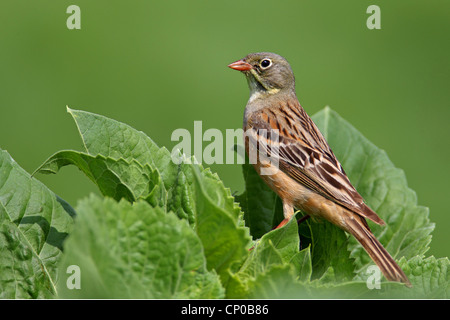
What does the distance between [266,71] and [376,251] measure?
3183mm

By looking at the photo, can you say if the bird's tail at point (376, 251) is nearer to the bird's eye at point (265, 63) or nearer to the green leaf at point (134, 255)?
the green leaf at point (134, 255)

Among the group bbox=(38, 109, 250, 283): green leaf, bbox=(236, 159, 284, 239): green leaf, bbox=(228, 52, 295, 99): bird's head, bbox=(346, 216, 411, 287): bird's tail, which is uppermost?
bbox=(228, 52, 295, 99): bird's head

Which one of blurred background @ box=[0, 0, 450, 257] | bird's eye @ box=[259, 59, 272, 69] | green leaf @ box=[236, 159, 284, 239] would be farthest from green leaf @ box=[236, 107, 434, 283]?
blurred background @ box=[0, 0, 450, 257]

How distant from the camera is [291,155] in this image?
5.48 metres

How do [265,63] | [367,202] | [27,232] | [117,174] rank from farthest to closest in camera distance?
[265,63]
[367,202]
[27,232]
[117,174]

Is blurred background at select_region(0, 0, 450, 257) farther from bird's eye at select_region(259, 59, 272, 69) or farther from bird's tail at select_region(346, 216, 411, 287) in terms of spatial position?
bird's tail at select_region(346, 216, 411, 287)

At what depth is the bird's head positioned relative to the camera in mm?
5992

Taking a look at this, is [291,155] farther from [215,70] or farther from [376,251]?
[215,70]

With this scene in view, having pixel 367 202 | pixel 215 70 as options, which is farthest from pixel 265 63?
pixel 215 70

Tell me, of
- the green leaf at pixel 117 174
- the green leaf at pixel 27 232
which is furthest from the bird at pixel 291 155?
the green leaf at pixel 27 232

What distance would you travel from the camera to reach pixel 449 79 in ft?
38.9

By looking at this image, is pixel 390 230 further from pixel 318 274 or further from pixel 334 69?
pixel 334 69

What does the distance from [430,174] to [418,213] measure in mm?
7037
